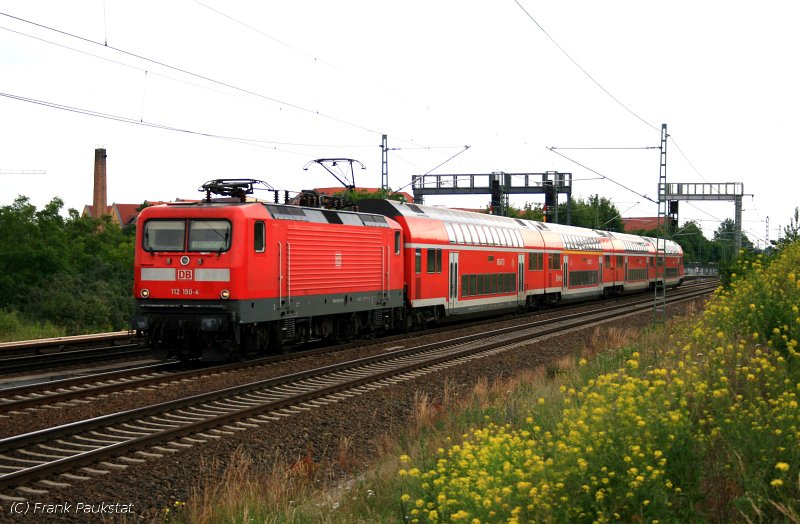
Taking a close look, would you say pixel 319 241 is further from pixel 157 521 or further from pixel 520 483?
pixel 520 483

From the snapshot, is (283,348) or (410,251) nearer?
(283,348)

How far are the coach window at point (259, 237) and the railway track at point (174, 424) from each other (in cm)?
263

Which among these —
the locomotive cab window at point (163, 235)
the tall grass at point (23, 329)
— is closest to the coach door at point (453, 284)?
the locomotive cab window at point (163, 235)

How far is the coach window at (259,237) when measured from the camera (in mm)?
15413

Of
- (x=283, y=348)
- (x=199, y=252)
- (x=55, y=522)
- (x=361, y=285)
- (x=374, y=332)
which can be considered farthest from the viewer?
(x=374, y=332)

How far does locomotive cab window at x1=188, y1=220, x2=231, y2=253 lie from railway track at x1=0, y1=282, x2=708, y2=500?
9.68 ft

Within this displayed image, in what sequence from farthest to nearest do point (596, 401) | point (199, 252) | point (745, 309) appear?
1. point (199, 252)
2. point (745, 309)
3. point (596, 401)

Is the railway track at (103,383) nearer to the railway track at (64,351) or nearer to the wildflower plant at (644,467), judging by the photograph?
the railway track at (64,351)

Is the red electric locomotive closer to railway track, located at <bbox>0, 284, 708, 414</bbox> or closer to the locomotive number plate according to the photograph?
the locomotive number plate

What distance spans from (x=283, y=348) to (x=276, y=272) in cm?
217

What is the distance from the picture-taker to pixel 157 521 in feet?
22.5

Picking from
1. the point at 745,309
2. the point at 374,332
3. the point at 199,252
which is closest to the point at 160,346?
the point at 199,252

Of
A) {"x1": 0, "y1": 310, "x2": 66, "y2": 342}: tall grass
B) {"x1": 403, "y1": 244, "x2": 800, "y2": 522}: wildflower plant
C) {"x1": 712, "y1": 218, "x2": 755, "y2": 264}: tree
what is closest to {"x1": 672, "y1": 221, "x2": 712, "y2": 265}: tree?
A: {"x1": 712, "y1": 218, "x2": 755, "y2": 264}: tree

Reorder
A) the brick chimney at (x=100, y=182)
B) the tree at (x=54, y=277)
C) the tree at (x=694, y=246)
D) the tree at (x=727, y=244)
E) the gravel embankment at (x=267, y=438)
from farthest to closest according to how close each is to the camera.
A: the tree at (x=694, y=246), the brick chimney at (x=100, y=182), the tree at (x=727, y=244), the tree at (x=54, y=277), the gravel embankment at (x=267, y=438)
